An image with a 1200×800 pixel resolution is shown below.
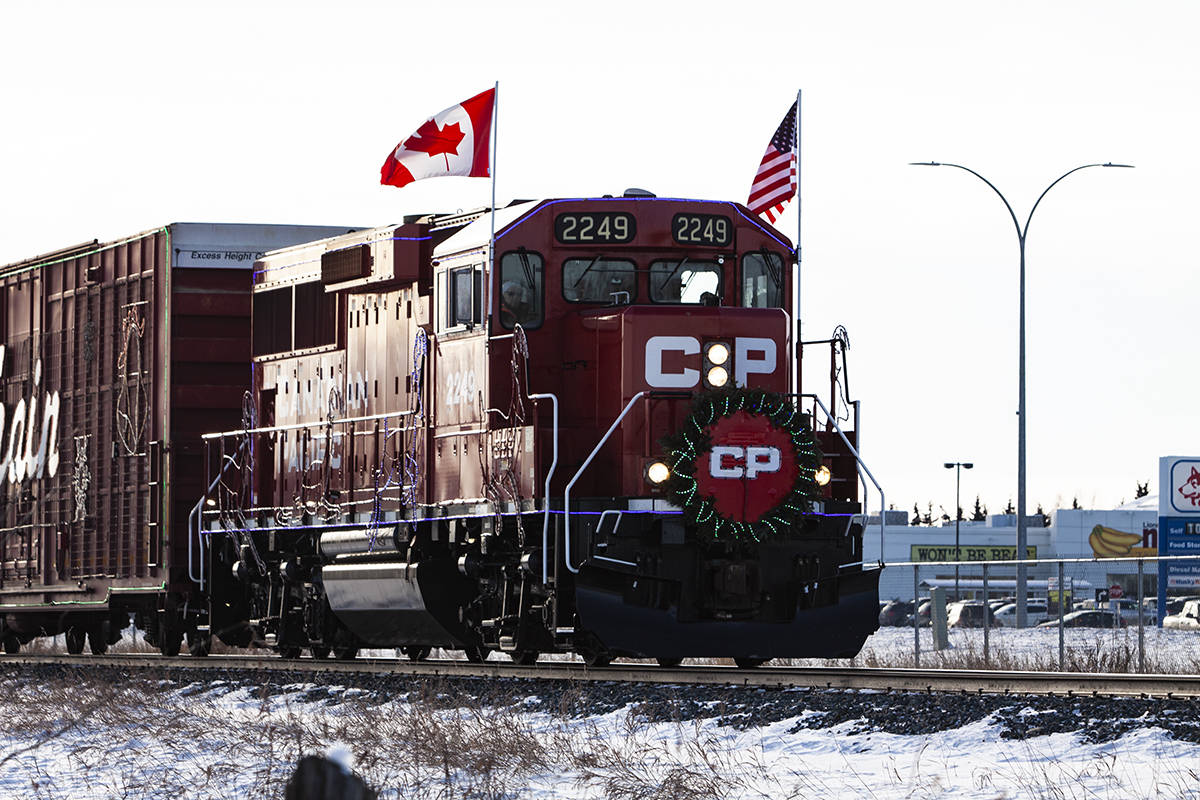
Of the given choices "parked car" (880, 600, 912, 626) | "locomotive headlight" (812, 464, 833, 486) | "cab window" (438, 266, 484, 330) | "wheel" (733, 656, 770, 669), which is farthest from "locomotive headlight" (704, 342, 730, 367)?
"parked car" (880, 600, 912, 626)

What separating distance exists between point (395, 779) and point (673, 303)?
7318 mm

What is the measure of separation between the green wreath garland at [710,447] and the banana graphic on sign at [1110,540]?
79.5 metres

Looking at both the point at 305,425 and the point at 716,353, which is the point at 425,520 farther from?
the point at 716,353

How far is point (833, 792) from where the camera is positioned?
10.3m

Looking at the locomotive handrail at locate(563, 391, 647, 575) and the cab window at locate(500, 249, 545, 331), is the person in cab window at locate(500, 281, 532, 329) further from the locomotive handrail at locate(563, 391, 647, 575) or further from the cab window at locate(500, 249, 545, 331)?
the locomotive handrail at locate(563, 391, 647, 575)

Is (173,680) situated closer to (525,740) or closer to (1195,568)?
(525,740)

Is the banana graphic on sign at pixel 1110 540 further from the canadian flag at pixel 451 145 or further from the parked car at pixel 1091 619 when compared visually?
the canadian flag at pixel 451 145

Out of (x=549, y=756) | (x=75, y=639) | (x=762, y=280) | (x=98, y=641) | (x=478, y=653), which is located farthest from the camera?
(x=75, y=639)

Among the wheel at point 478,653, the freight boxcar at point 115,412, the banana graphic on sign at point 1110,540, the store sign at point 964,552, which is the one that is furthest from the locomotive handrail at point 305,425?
the banana graphic on sign at point 1110,540

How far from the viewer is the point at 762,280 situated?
717 inches

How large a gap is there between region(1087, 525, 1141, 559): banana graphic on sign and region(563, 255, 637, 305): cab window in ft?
261

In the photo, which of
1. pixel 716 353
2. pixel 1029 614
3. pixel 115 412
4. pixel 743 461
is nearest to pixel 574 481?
pixel 743 461

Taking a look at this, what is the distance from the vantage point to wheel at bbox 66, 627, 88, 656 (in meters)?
26.7

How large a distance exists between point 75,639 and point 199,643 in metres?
4.51
